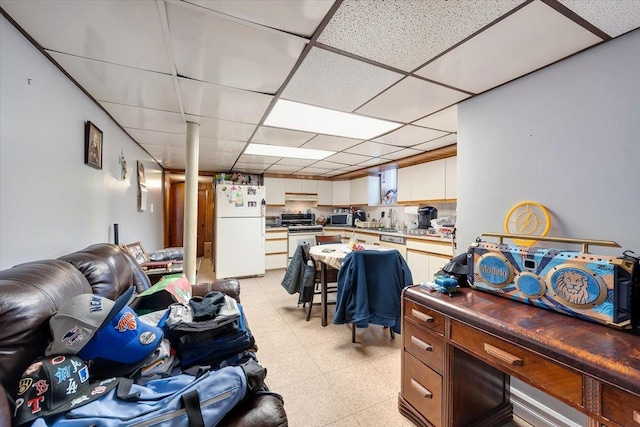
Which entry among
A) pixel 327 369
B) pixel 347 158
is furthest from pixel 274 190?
pixel 327 369

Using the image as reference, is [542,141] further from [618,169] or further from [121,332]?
[121,332]

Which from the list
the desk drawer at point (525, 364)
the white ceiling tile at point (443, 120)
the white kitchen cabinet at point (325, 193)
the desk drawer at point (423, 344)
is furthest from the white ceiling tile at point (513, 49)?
the white kitchen cabinet at point (325, 193)

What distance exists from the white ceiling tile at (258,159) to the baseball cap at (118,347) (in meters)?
3.32

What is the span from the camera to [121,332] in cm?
93

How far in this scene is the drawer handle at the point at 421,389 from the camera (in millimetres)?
1350

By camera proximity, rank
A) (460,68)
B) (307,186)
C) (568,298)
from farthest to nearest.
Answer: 1. (307,186)
2. (460,68)
3. (568,298)

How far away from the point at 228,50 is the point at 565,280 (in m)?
2.02

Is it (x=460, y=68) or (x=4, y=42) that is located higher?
(x=460, y=68)

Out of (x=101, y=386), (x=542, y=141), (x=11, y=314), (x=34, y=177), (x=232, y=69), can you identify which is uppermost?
(x=232, y=69)

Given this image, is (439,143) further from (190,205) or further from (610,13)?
(190,205)

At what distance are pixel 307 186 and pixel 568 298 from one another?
5.31 meters

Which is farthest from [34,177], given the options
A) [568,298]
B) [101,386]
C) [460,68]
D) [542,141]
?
[542,141]

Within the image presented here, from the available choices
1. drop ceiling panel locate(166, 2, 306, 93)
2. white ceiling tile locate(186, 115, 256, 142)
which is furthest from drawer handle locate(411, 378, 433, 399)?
white ceiling tile locate(186, 115, 256, 142)

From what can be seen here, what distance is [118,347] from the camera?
35.9 inches
